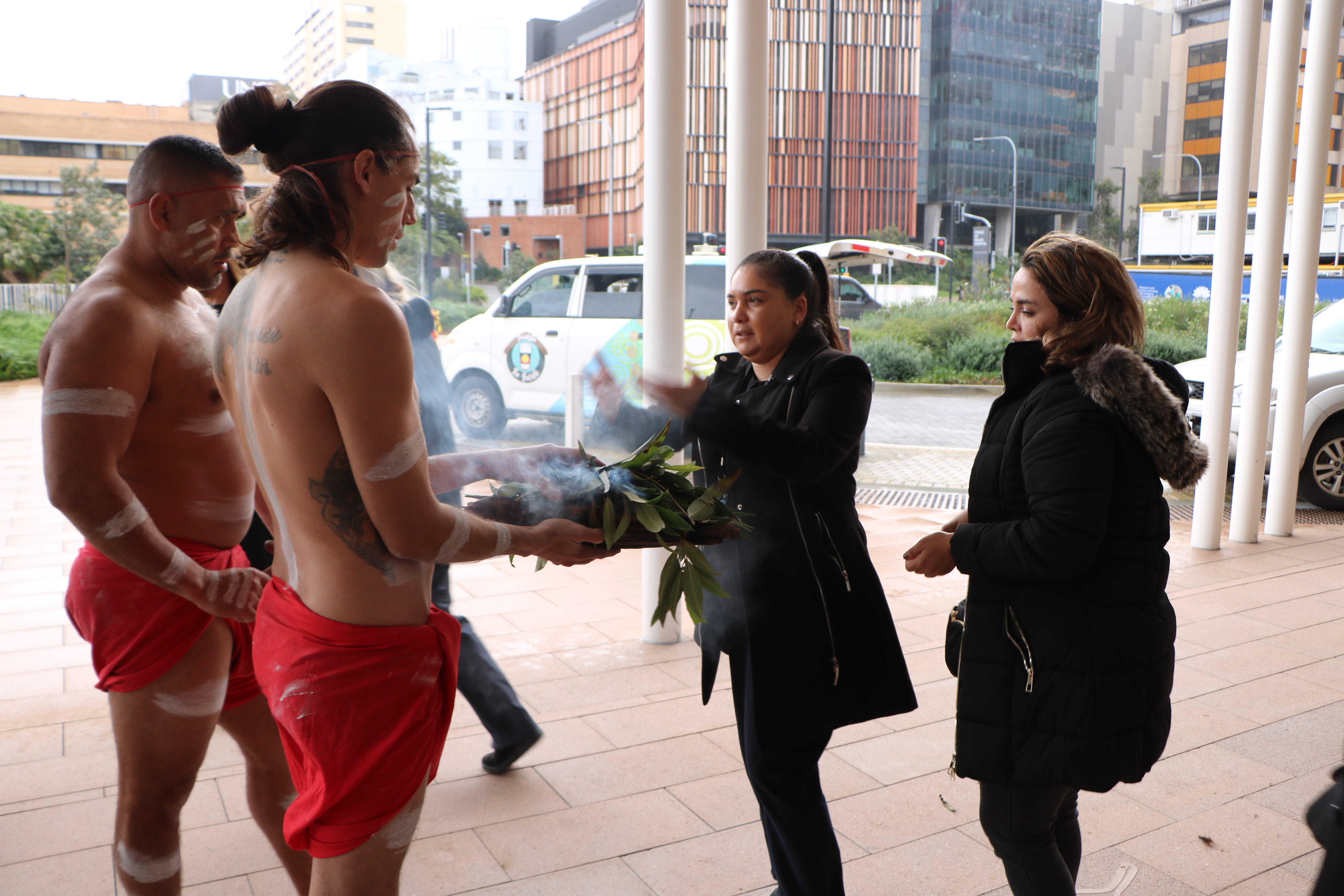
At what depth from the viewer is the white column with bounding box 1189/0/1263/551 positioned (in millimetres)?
5824

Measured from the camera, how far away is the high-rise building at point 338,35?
177ft

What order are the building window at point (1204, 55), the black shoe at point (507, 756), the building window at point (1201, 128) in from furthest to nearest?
the building window at point (1201, 128) < the building window at point (1204, 55) < the black shoe at point (507, 756)

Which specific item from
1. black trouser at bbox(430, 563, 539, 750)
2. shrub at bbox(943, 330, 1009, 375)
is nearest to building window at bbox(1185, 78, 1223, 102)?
shrub at bbox(943, 330, 1009, 375)

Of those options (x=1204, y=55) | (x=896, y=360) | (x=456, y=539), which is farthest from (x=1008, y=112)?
(x=456, y=539)

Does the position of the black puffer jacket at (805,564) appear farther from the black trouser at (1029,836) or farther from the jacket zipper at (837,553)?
the black trouser at (1029,836)

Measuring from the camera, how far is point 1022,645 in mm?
1926

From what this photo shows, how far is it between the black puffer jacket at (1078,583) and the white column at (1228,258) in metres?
4.72

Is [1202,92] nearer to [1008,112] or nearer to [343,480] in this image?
[1008,112]

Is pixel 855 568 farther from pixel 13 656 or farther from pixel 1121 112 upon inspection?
pixel 1121 112

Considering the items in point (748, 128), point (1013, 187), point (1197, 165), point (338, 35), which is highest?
point (338, 35)

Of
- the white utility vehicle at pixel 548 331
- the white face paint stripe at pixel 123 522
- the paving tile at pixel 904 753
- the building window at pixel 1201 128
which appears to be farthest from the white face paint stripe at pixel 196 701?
the building window at pixel 1201 128

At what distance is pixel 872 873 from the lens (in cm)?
265

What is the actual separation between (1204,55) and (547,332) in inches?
3247

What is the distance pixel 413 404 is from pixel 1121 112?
9056 centimetres
